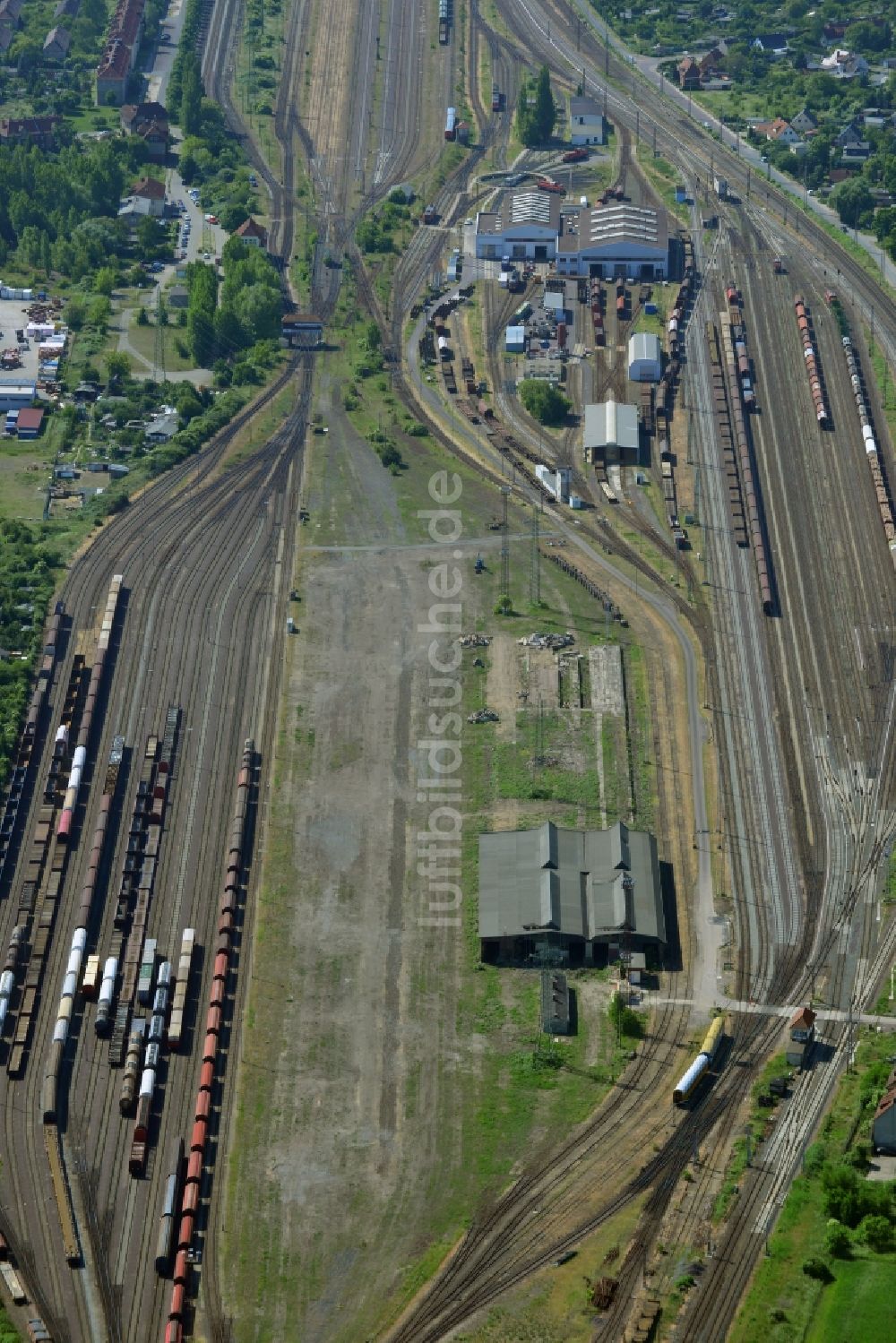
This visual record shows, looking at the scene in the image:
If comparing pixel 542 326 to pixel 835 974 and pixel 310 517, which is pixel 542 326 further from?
pixel 835 974

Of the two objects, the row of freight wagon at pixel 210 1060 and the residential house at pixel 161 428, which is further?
the residential house at pixel 161 428

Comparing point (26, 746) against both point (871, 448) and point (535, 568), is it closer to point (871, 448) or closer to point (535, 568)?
point (535, 568)

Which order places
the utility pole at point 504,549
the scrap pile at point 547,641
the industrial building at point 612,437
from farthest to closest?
the industrial building at point 612,437 → the utility pole at point 504,549 → the scrap pile at point 547,641

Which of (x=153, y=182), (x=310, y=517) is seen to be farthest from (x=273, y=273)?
(x=310, y=517)

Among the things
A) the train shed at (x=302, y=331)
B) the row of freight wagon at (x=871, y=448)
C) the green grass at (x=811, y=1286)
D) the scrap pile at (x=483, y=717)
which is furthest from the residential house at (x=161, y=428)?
the green grass at (x=811, y=1286)

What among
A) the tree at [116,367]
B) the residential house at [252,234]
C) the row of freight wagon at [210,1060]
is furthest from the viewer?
the residential house at [252,234]

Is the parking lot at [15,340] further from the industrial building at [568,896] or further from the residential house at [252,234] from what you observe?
the industrial building at [568,896]
